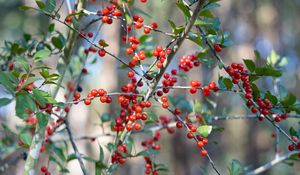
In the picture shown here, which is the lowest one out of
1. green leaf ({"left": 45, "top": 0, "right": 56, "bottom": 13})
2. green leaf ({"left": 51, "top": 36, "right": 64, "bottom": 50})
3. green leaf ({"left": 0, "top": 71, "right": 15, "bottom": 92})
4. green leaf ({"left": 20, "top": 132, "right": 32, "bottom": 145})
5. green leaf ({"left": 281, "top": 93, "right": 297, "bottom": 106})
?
green leaf ({"left": 20, "top": 132, "right": 32, "bottom": 145})

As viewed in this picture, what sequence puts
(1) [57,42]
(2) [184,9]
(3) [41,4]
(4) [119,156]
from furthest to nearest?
(1) [57,42] → (4) [119,156] → (3) [41,4] → (2) [184,9]

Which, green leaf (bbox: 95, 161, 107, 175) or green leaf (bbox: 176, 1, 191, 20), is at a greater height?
green leaf (bbox: 176, 1, 191, 20)

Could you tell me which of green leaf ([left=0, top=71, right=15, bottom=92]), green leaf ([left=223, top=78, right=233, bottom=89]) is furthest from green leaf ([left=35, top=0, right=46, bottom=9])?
green leaf ([left=223, top=78, right=233, bottom=89])

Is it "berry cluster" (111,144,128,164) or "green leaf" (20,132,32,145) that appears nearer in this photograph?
"berry cluster" (111,144,128,164)

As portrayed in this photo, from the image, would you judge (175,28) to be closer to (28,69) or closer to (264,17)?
(28,69)

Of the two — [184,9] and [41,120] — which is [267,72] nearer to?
[184,9]

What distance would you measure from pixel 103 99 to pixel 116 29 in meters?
4.86

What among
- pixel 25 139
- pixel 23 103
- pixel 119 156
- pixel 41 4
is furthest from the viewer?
pixel 25 139

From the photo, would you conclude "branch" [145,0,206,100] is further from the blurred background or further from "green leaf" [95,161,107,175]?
the blurred background

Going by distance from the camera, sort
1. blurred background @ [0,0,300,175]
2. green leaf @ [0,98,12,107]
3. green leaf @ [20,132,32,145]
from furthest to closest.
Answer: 1. blurred background @ [0,0,300,175]
2. green leaf @ [20,132,32,145]
3. green leaf @ [0,98,12,107]

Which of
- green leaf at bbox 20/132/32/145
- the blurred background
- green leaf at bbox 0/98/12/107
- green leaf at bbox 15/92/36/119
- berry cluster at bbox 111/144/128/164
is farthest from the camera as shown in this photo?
the blurred background

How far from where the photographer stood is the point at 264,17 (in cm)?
827

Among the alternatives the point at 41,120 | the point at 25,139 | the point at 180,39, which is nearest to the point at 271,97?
the point at 180,39

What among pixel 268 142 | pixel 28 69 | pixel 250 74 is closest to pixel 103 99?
pixel 28 69
